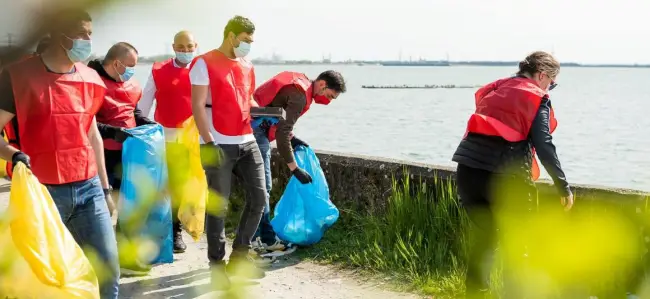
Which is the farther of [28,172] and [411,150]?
[411,150]

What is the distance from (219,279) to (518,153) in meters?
1.91

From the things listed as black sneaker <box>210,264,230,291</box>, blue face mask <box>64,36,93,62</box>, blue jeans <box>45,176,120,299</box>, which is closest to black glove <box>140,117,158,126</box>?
black sneaker <box>210,264,230,291</box>

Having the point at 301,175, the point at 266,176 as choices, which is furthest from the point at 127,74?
the point at 301,175

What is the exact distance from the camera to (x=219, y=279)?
181 inches

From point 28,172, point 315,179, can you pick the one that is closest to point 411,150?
point 315,179

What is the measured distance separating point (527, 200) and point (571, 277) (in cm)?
64

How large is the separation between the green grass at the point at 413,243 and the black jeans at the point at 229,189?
2.81ft

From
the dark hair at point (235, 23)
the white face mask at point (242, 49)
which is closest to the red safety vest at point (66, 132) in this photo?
the white face mask at point (242, 49)

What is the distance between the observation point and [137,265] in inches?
196

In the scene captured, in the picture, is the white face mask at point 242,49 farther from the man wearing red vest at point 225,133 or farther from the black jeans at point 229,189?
the black jeans at point 229,189

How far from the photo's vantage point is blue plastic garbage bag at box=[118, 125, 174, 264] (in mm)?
4809

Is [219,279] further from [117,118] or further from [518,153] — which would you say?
[518,153]

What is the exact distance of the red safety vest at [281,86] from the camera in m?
5.09

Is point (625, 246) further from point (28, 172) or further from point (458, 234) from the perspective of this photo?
point (28, 172)
